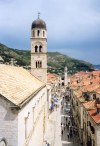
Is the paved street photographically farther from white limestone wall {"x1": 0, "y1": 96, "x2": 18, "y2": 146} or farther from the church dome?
white limestone wall {"x1": 0, "y1": 96, "x2": 18, "y2": 146}

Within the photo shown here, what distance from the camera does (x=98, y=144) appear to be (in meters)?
30.4

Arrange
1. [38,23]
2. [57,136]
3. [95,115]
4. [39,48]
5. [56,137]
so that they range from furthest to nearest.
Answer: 1. [39,48]
2. [38,23]
3. [57,136]
4. [56,137]
5. [95,115]

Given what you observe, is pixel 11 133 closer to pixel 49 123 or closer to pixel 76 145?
pixel 76 145

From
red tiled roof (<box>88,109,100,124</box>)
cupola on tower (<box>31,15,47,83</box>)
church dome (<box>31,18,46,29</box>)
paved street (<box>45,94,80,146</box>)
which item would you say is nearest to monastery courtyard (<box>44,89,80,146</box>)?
paved street (<box>45,94,80,146</box>)

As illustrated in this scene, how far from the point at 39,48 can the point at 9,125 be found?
114 ft

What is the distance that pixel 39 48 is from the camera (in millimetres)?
51312

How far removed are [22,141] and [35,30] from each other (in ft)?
109

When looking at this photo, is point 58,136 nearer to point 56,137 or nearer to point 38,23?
point 56,137

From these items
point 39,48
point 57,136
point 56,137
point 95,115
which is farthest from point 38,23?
point 95,115

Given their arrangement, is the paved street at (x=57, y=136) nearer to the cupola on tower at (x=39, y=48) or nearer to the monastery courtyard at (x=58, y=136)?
the monastery courtyard at (x=58, y=136)

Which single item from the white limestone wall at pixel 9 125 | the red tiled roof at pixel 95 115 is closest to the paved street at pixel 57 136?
the red tiled roof at pixel 95 115

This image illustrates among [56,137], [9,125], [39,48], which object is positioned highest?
[39,48]

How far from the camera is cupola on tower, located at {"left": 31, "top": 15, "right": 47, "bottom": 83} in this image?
50497mm

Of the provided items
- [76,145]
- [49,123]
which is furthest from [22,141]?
[49,123]
